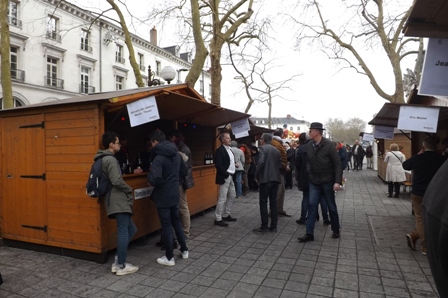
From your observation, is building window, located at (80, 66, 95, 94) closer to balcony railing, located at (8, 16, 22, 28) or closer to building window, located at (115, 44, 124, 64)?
building window, located at (115, 44, 124, 64)

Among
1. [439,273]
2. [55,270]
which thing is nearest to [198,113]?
[55,270]

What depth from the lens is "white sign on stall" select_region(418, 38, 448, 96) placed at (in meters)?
2.91

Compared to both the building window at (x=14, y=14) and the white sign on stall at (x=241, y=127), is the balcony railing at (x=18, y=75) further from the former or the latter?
the white sign on stall at (x=241, y=127)

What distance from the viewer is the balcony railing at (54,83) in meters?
27.3

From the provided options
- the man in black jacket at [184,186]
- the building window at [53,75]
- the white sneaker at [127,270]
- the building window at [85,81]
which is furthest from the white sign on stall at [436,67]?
the building window at [85,81]

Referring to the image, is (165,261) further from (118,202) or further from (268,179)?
(268,179)

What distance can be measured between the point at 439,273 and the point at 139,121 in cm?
434

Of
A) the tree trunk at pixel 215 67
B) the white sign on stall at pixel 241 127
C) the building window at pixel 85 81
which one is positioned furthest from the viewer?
the building window at pixel 85 81

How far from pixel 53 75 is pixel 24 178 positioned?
26812mm

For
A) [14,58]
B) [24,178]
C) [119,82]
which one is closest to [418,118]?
[24,178]

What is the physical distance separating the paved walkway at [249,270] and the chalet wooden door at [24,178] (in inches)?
17.4

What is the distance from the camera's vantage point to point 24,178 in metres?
5.37

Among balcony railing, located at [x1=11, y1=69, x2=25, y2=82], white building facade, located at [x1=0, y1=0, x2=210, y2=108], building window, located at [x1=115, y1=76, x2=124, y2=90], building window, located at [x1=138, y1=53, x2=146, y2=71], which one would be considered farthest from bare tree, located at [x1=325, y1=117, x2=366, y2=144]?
balcony railing, located at [x1=11, y1=69, x2=25, y2=82]

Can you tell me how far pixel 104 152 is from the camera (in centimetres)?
431
